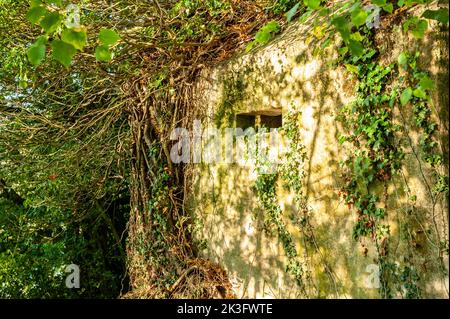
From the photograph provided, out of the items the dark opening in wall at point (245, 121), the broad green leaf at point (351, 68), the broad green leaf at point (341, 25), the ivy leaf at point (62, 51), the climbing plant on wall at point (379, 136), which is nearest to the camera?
the ivy leaf at point (62, 51)

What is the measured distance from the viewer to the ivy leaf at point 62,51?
6.58 feet

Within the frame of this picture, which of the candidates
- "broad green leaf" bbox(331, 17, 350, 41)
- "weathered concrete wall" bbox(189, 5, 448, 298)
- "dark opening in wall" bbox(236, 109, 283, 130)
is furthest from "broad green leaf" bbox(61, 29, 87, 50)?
"dark opening in wall" bbox(236, 109, 283, 130)

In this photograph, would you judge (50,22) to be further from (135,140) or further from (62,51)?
(135,140)

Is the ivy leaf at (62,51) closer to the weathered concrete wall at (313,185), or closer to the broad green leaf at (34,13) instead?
the broad green leaf at (34,13)

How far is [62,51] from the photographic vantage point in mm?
2014

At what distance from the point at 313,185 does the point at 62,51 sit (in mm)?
2332

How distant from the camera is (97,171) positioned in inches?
254

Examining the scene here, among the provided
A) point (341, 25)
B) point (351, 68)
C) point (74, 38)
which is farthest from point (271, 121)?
point (74, 38)

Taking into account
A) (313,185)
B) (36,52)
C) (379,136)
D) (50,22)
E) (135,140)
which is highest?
(50,22)

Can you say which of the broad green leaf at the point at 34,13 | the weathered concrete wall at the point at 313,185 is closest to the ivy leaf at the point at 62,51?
the broad green leaf at the point at 34,13

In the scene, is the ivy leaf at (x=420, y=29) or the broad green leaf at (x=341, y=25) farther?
the ivy leaf at (x=420, y=29)

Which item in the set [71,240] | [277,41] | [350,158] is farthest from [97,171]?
[350,158]

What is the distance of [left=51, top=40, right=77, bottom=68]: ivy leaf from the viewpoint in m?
2.01

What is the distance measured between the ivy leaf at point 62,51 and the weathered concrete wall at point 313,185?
2154mm
